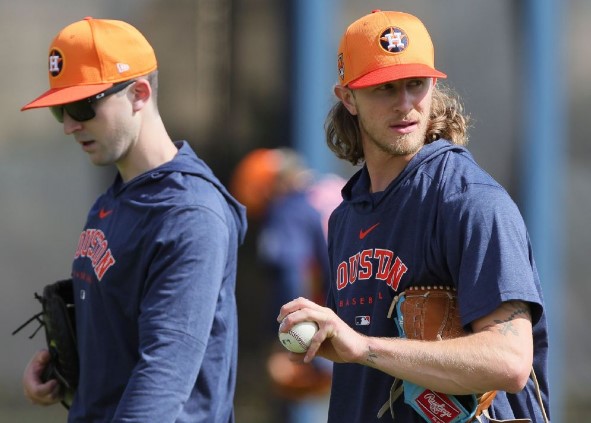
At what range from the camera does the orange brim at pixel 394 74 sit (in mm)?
3039

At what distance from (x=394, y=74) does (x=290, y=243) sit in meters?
4.07

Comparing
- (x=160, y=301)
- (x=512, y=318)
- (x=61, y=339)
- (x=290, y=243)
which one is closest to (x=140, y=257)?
(x=160, y=301)

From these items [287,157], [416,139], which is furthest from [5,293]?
[416,139]

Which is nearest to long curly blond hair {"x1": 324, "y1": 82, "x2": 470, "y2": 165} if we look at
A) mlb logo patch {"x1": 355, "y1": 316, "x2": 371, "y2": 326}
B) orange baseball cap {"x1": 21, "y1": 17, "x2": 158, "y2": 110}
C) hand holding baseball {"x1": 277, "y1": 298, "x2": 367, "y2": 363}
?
mlb logo patch {"x1": 355, "y1": 316, "x2": 371, "y2": 326}

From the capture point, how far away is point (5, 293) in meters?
7.85

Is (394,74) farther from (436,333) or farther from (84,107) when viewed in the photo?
(84,107)

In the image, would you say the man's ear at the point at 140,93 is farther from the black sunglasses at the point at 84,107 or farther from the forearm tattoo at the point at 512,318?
the forearm tattoo at the point at 512,318

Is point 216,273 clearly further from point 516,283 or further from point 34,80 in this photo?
point 34,80

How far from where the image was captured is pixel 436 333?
2.78m

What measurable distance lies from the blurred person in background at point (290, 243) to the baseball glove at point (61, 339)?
3191 mm

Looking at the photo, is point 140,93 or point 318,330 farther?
point 140,93

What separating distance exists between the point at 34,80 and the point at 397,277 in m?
5.57

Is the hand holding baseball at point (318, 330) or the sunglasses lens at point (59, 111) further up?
the sunglasses lens at point (59, 111)

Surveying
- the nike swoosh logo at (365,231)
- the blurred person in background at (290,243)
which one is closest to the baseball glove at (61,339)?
the nike swoosh logo at (365,231)
